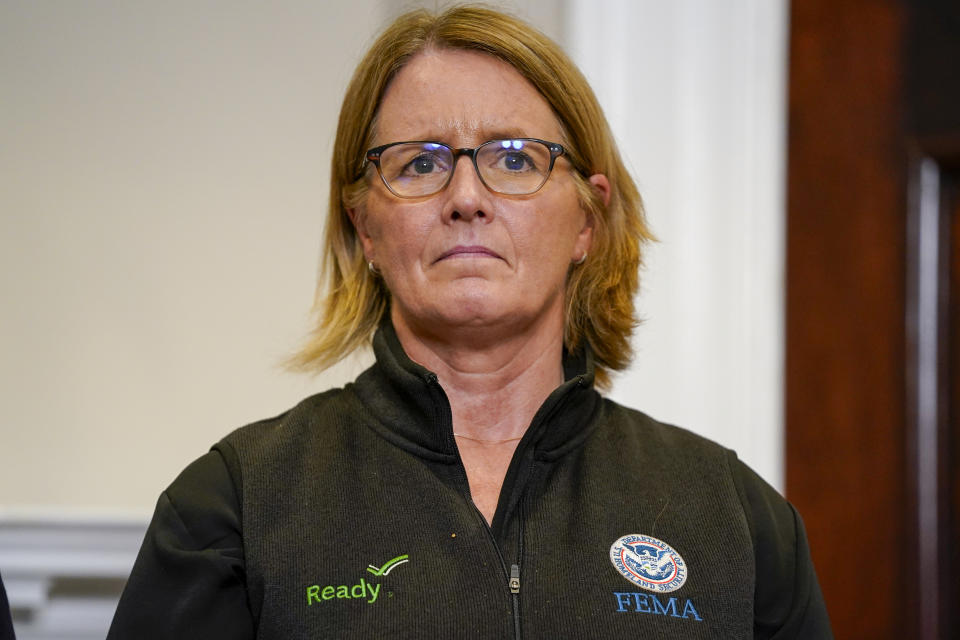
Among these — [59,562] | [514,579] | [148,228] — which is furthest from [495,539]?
[148,228]

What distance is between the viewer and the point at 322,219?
1.99m

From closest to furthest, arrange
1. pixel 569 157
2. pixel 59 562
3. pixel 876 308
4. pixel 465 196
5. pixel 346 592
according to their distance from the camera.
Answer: pixel 346 592, pixel 465 196, pixel 569 157, pixel 59 562, pixel 876 308

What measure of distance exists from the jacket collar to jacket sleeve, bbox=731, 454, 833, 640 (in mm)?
229

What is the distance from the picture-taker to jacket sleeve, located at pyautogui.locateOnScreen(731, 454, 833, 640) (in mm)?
1346

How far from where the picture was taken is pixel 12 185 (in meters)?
1.95

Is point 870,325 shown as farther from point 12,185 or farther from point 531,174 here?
point 12,185

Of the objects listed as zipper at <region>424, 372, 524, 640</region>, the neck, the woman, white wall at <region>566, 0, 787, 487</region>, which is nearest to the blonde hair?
the woman

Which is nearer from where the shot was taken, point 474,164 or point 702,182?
point 474,164

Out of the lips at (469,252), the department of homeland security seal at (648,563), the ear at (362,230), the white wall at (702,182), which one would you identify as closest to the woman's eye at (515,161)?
the lips at (469,252)

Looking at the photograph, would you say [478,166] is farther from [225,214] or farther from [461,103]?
[225,214]

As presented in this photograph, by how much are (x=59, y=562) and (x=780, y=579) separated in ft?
3.73

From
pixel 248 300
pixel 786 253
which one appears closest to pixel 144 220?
pixel 248 300

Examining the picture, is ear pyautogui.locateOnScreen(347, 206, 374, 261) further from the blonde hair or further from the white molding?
the white molding

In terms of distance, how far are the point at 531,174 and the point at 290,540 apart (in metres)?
0.54
